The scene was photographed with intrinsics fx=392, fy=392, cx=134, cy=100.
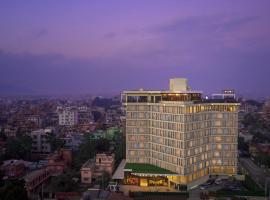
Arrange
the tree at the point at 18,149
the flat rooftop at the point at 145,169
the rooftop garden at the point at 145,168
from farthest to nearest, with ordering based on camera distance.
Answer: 1. the tree at the point at 18,149
2. the rooftop garden at the point at 145,168
3. the flat rooftop at the point at 145,169

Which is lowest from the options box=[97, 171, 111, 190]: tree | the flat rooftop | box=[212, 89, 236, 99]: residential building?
box=[97, 171, 111, 190]: tree

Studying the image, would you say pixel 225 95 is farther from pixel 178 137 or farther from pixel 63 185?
pixel 63 185

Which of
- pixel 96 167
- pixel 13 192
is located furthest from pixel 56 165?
pixel 13 192

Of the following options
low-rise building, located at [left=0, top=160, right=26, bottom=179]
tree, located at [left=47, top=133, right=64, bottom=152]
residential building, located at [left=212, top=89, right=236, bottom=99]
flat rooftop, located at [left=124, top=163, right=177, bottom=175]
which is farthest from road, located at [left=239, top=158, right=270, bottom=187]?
tree, located at [left=47, top=133, right=64, bottom=152]

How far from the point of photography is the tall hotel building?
3206cm

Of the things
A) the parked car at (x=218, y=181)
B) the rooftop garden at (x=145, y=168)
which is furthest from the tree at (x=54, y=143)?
the parked car at (x=218, y=181)

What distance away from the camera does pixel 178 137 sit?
105 feet

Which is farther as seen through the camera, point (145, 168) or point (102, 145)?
point (102, 145)

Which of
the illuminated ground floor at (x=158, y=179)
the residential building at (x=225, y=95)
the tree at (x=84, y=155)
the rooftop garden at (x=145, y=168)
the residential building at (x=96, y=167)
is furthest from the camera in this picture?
the tree at (x=84, y=155)

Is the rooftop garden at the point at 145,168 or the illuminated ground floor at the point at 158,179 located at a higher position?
the rooftop garden at the point at 145,168

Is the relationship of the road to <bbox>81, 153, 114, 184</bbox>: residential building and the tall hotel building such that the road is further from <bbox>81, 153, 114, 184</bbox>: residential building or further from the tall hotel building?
<bbox>81, 153, 114, 184</bbox>: residential building

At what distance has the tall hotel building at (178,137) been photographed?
32062mm

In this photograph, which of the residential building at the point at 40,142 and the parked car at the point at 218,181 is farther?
the residential building at the point at 40,142

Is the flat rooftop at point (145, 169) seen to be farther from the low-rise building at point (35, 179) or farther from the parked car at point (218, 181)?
the low-rise building at point (35, 179)
